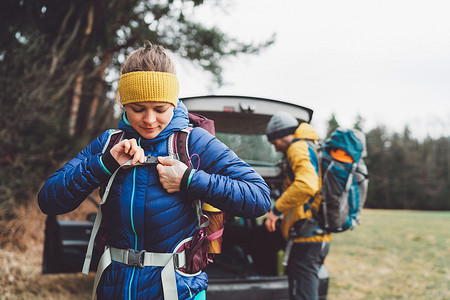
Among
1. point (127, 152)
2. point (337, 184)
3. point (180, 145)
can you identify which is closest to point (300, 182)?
point (337, 184)

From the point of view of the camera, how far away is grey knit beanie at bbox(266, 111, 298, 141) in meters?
3.39

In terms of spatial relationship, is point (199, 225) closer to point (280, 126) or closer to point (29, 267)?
point (280, 126)

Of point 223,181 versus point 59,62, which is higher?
point 59,62

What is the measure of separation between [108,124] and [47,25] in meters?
4.39

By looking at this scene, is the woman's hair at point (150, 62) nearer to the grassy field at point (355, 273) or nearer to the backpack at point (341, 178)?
the backpack at point (341, 178)

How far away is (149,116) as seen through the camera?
1607 millimetres

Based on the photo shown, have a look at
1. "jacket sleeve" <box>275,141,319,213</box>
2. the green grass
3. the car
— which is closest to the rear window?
the car

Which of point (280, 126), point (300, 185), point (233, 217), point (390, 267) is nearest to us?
point (300, 185)

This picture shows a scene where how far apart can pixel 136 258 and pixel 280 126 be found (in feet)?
6.98

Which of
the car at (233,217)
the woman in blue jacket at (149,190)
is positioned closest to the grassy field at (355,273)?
the car at (233,217)

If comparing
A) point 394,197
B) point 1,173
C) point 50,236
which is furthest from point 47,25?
point 394,197

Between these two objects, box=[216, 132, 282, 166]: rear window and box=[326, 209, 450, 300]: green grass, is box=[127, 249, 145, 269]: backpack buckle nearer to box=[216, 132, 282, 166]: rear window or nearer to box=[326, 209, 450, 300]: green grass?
box=[216, 132, 282, 166]: rear window

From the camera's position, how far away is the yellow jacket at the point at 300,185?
122 inches

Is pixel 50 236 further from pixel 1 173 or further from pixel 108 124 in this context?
pixel 108 124
